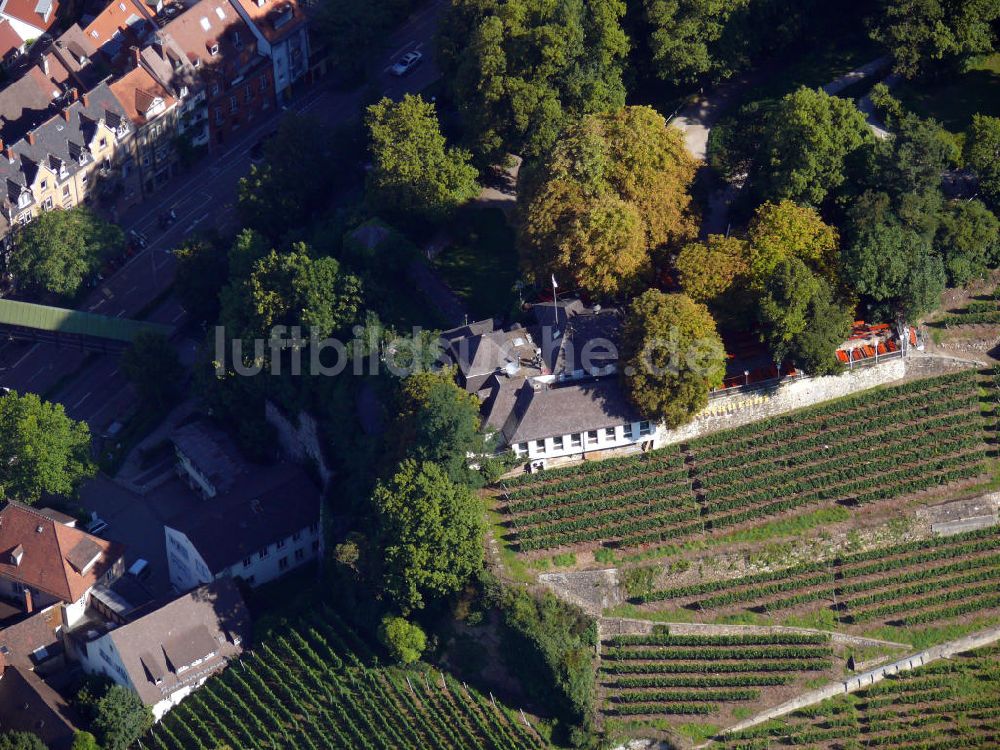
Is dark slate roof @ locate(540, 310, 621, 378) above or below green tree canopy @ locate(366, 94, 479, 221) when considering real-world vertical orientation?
below

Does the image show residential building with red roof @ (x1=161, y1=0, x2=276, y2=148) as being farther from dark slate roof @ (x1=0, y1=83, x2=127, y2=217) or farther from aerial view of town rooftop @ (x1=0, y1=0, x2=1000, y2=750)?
aerial view of town rooftop @ (x1=0, y1=0, x2=1000, y2=750)

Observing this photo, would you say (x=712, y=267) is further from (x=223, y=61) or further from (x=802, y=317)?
(x=223, y=61)

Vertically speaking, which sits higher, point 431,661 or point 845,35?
point 845,35

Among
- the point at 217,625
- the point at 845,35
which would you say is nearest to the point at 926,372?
the point at 845,35

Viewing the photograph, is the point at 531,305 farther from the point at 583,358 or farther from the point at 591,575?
the point at 591,575

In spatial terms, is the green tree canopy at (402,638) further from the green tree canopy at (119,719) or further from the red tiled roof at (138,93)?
the red tiled roof at (138,93)

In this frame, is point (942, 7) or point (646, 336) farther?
point (942, 7)

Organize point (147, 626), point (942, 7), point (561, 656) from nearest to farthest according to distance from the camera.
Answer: point (561, 656) → point (147, 626) → point (942, 7)

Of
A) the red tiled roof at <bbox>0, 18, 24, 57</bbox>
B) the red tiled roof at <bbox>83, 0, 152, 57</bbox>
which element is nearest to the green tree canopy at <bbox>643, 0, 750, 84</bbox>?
the red tiled roof at <bbox>83, 0, 152, 57</bbox>
